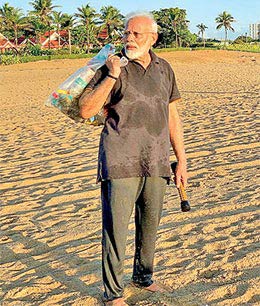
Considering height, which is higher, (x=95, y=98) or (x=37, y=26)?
(x=37, y=26)

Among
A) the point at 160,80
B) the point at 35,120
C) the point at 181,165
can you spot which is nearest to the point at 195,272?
the point at 181,165

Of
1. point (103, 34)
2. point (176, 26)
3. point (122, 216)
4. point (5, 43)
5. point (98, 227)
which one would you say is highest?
point (176, 26)

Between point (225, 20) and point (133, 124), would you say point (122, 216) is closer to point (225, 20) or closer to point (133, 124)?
point (133, 124)

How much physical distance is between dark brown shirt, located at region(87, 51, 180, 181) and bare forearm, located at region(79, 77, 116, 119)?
84 millimetres

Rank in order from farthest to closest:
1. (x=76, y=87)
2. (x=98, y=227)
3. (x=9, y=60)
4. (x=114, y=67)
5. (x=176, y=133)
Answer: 1. (x=9, y=60)
2. (x=98, y=227)
3. (x=176, y=133)
4. (x=76, y=87)
5. (x=114, y=67)

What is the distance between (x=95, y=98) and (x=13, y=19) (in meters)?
70.7

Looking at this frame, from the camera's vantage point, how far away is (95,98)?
308 cm

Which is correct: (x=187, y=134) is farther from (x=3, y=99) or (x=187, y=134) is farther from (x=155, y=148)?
(x=3, y=99)

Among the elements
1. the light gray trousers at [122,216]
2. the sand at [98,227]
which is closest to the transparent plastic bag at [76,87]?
the light gray trousers at [122,216]

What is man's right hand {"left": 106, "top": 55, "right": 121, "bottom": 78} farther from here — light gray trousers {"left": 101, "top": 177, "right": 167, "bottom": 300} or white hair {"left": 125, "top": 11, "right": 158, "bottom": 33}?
light gray trousers {"left": 101, "top": 177, "right": 167, "bottom": 300}

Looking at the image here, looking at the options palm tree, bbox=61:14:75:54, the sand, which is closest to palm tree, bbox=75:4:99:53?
palm tree, bbox=61:14:75:54

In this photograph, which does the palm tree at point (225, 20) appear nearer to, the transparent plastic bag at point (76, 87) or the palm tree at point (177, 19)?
the palm tree at point (177, 19)

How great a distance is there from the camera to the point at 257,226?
4766 millimetres

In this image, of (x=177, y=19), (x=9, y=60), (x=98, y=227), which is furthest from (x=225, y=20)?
(x=98, y=227)
